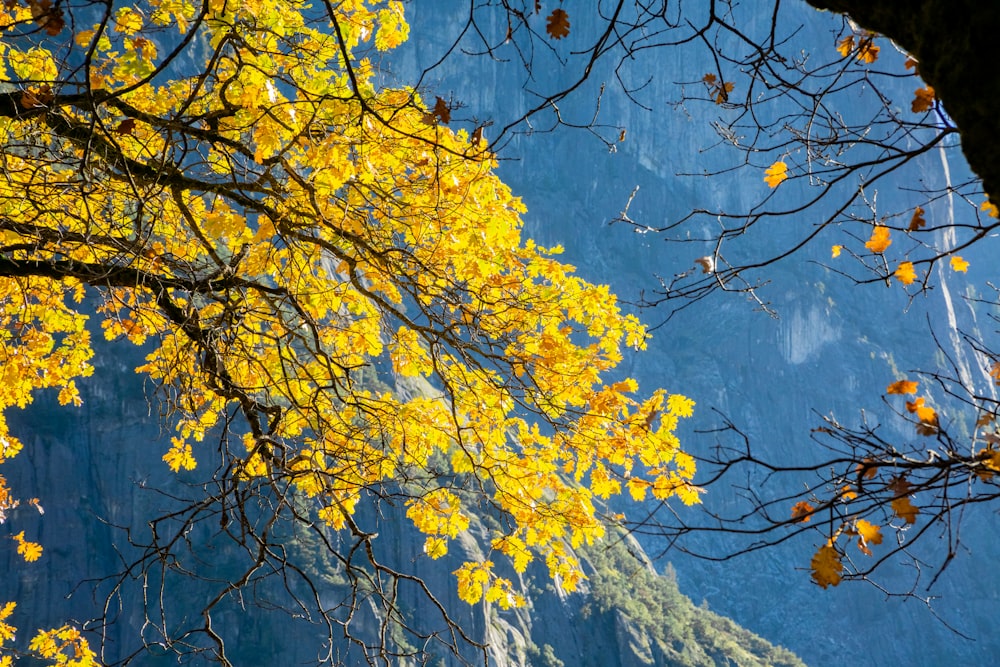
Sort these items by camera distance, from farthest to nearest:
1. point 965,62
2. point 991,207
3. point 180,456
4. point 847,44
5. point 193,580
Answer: point 193,580
point 180,456
point 847,44
point 991,207
point 965,62

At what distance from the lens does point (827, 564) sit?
1800 mm

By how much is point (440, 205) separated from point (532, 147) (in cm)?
7250

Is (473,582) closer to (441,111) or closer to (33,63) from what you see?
(441,111)

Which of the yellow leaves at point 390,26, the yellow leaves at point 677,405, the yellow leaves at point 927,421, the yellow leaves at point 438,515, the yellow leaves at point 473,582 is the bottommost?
the yellow leaves at point 473,582

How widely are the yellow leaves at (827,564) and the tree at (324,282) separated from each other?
0.71m

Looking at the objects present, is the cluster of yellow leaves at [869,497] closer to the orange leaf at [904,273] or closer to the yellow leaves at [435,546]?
the orange leaf at [904,273]

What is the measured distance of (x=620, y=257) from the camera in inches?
3027

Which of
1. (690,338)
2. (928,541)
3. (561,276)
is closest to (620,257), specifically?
(690,338)

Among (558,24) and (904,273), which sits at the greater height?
(558,24)

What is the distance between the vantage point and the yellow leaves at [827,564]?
1775mm

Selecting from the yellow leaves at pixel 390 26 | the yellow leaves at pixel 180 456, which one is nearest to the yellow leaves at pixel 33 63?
the yellow leaves at pixel 390 26

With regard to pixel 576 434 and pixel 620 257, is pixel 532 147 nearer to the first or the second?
pixel 620 257

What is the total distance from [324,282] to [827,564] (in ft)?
8.88

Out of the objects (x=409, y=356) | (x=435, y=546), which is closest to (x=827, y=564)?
(x=435, y=546)
